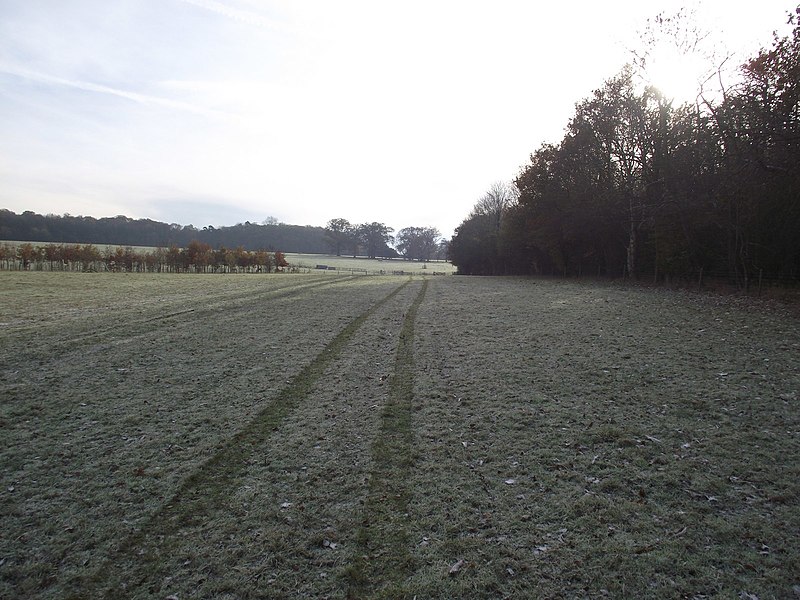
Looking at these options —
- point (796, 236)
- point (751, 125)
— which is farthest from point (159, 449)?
point (796, 236)

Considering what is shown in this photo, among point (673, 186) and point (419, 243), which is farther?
point (419, 243)

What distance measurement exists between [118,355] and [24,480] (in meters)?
6.36

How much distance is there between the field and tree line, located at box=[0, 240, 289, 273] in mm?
59154

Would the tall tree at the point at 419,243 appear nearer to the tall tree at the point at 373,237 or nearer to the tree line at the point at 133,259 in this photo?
the tall tree at the point at 373,237

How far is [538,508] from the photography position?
4605mm

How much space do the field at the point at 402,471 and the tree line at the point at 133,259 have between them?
59154 mm

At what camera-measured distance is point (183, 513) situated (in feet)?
14.9

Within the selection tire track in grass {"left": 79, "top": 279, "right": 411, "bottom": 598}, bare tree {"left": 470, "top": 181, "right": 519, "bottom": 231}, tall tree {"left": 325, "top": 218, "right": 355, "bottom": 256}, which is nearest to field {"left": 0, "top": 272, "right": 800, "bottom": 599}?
tire track in grass {"left": 79, "top": 279, "right": 411, "bottom": 598}

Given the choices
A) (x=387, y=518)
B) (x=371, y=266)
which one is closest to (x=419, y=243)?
(x=371, y=266)

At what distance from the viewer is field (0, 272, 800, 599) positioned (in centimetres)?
371

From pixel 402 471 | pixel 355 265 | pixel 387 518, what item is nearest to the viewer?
pixel 387 518

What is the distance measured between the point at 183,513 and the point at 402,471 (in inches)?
97.9

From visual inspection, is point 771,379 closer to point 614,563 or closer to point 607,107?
point 614,563

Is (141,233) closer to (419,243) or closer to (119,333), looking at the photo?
(419,243)
